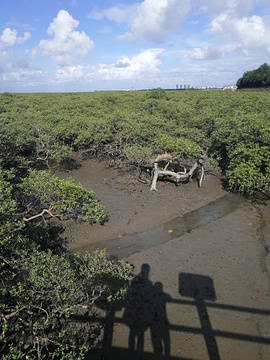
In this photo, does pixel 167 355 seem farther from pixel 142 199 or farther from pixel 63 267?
pixel 142 199

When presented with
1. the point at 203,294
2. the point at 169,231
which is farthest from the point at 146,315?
the point at 169,231

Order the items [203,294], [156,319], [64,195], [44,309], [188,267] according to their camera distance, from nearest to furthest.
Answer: [44,309] < [156,319] < [203,294] < [64,195] < [188,267]

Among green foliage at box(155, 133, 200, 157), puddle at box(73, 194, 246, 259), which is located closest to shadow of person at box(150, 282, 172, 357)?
puddle at box(73, 194, 246, 259)

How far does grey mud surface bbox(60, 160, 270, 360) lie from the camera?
7.64 m

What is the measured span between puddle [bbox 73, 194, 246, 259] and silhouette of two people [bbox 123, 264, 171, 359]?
1992mm

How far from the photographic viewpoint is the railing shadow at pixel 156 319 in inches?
291

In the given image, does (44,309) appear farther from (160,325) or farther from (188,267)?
(188,267)

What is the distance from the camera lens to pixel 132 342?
7.64m

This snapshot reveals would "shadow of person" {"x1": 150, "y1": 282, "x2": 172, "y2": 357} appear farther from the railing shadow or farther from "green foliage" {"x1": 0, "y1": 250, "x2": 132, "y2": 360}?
"green foliage" {"x1": 0, "y1": 250, "x2": 132, "y2": 360}

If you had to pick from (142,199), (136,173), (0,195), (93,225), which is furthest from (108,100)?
(0,195)

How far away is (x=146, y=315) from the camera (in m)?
8.45

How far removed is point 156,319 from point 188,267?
288 cm

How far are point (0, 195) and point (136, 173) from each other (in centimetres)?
1317

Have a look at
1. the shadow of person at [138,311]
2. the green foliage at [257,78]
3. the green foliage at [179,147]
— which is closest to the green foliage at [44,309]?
the shadow of person at [138,311]
